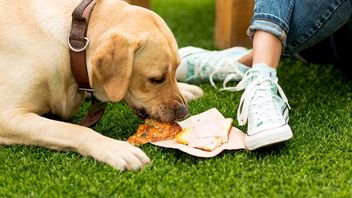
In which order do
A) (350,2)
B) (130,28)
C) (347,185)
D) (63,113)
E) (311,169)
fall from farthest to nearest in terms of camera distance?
1. (350,2)
2. (63,113)
3. (130,28)
4. (311,169)
5. (347,185)

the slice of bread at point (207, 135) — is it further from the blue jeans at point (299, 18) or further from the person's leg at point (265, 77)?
the blue jeans at point (299, 18)

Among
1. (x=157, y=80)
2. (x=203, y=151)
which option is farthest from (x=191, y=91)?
(x=203, y=151)

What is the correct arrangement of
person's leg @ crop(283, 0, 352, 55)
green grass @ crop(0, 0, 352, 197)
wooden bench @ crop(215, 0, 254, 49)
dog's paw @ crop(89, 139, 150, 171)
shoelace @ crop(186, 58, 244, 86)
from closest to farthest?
1. green grass @ crop(0, 0, 352, 197)
2. dog's paw @ crop(89, 139, 150, 171)
3. person's leg @ crop(283, 0, 352, 55)
4. shoelace @ crop(186, 58, 244, 86)
5. wooden bench @ crop(215, 0, 254, 49)

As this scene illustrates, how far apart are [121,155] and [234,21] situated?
5.10 feet

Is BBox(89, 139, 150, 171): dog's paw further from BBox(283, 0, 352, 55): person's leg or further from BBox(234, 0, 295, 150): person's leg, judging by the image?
BBox(283, 0, 352, 55): person's leg

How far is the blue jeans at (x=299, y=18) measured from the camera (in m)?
2.16

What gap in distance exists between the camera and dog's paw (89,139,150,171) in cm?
174

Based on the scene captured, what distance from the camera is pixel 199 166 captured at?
5.83ft

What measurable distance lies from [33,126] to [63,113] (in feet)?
0.54

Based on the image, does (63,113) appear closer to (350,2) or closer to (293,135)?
(293,135)

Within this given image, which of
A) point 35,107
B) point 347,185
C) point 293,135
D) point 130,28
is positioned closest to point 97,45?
point 130,28

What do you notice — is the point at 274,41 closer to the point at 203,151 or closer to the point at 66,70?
the point at 203,151

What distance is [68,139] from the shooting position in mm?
1873

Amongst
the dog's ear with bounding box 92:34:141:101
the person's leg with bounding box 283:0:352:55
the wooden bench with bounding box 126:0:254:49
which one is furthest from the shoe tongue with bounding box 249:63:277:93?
the wooden bench with bounding box 126:0:254:49
